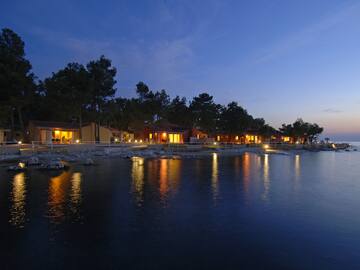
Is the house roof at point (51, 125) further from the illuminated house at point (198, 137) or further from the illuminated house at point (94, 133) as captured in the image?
the illuminated house at point (198, 137)

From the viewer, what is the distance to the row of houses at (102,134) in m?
46.8

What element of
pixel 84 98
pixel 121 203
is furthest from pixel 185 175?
pixel 84 98

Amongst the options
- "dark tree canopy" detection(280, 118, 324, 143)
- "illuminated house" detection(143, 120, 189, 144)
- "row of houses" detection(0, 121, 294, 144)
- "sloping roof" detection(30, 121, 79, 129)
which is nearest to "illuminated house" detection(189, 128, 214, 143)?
"row of houses" detection(0, 121, 294, 144)

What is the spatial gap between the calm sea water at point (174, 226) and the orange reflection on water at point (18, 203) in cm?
4

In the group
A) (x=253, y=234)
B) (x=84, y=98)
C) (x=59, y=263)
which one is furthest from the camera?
(x=84, y=98)

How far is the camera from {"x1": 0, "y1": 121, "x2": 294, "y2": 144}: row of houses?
1841 inches

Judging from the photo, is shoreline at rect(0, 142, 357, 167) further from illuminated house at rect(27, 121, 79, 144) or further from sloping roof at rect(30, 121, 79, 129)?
sloping roof at rect(30, 121, 79, 129)

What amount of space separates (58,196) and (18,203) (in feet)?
6.95

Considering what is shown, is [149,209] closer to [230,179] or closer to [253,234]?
[253,234]

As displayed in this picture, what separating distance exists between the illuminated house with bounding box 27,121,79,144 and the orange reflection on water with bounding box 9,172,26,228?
88.3ft

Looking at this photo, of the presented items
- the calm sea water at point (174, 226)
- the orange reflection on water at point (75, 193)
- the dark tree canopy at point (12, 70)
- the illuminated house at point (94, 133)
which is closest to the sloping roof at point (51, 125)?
the illuminated house at point (94, 133)

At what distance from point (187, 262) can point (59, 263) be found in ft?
11.4

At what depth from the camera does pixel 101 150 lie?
4191cm

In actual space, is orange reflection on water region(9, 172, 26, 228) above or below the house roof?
below
